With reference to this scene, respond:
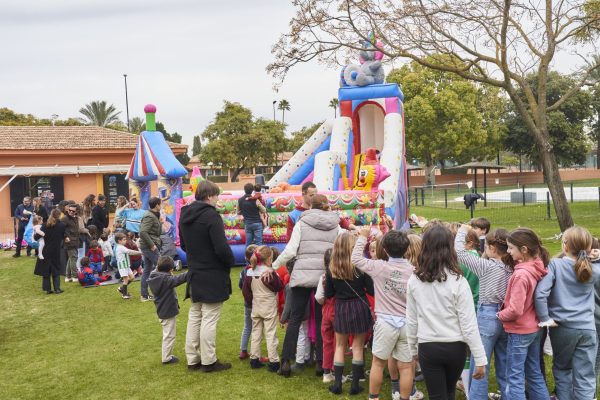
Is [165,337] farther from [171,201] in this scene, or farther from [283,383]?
[171,201]

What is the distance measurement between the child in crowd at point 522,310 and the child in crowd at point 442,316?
522 mm

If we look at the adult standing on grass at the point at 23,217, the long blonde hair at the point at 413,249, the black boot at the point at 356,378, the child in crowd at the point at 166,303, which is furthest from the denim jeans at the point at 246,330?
the adult standing on grass at the point at 23,217

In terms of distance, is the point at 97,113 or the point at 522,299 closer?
the point at 522,299

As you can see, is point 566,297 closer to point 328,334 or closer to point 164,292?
point 328,334

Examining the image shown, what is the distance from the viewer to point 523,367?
3.60 metres

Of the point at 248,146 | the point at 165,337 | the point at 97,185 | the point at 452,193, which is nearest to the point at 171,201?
the point at 165,337

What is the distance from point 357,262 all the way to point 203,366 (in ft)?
6.34

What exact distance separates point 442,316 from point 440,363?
0.27 metres

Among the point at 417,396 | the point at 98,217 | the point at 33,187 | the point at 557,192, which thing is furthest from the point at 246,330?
the point at 33,187

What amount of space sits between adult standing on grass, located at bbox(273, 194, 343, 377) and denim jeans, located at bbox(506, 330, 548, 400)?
1637 millimetres

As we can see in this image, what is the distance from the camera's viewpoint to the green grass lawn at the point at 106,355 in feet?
15.0

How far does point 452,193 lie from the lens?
27.6 metres

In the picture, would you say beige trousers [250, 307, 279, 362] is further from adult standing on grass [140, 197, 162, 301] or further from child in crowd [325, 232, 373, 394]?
adult standing on grass [140, 197, 162, 301]

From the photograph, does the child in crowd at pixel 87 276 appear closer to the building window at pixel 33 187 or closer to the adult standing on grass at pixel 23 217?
the adult standing on grass at pixel 23 217
